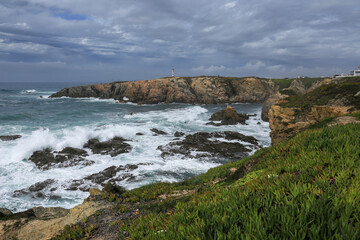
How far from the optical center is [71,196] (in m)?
16.9

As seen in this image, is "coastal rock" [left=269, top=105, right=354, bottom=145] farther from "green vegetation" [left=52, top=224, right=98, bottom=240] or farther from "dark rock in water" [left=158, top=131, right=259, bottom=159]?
"green vegetation" [left=52, top=224, right=98, bottom=240]

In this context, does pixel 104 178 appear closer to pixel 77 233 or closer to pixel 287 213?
pixel 77 233

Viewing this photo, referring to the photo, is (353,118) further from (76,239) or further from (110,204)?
(76,239)

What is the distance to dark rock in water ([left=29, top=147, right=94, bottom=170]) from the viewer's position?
22969mm

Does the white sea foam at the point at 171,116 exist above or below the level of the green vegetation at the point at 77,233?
below

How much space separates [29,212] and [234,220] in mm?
9649

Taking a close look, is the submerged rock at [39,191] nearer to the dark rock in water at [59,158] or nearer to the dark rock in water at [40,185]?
the dark rock in water at [40,185]

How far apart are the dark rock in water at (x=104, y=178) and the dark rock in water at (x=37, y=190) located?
6.28 feet

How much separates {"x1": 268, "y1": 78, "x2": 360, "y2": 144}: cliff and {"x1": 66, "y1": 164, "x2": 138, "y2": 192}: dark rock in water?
648 inches

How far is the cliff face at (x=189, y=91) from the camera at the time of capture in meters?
91.1

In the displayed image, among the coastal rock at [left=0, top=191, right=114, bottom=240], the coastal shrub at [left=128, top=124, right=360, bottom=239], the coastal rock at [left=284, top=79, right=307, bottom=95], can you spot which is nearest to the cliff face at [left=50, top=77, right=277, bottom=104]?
the coastal rock at [left=284, top=79, right=307, bottom=95]

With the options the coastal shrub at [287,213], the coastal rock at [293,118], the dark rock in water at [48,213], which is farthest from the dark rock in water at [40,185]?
the coastal rock at [293,118]

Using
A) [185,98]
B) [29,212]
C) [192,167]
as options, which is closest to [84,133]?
[192,167]

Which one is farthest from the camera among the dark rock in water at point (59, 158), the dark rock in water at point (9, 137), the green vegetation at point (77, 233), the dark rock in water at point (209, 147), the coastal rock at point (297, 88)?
the coastal rock at point (297, 88)
